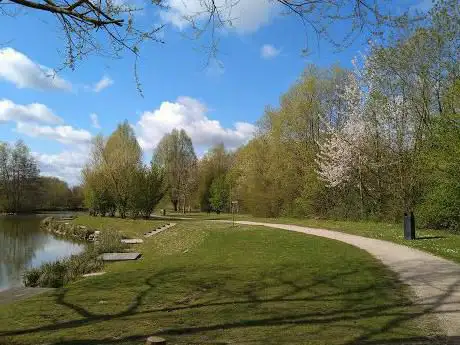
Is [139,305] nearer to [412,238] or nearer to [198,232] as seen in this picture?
[412,238]

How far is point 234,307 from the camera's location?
7.48 meters

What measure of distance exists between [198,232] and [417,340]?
17.9 m

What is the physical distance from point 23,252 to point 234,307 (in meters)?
22.0

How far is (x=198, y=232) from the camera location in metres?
23.0

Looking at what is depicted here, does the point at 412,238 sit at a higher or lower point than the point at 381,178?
lower

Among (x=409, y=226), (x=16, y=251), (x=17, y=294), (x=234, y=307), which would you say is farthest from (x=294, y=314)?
(x=16, y=251)

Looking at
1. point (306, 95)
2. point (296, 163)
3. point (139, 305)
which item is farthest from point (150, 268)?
point (306, 95)

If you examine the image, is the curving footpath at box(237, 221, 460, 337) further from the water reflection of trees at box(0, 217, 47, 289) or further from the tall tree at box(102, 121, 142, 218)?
the tall tree at box(102, 121, 142, 218)

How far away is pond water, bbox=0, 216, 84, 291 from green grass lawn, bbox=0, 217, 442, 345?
26.3ft

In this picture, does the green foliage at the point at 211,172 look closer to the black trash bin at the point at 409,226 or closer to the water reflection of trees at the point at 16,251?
the water reflection of trees at the point at 16,251

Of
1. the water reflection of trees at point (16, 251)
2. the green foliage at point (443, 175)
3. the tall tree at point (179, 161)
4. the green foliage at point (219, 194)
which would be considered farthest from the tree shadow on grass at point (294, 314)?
the tall tree at point (179, 161)

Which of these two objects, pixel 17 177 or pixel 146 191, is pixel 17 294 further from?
pixel 17 177

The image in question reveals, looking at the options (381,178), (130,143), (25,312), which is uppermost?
(130,143)

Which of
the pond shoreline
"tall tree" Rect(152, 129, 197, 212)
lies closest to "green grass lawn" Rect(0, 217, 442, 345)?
the pond shoreline
